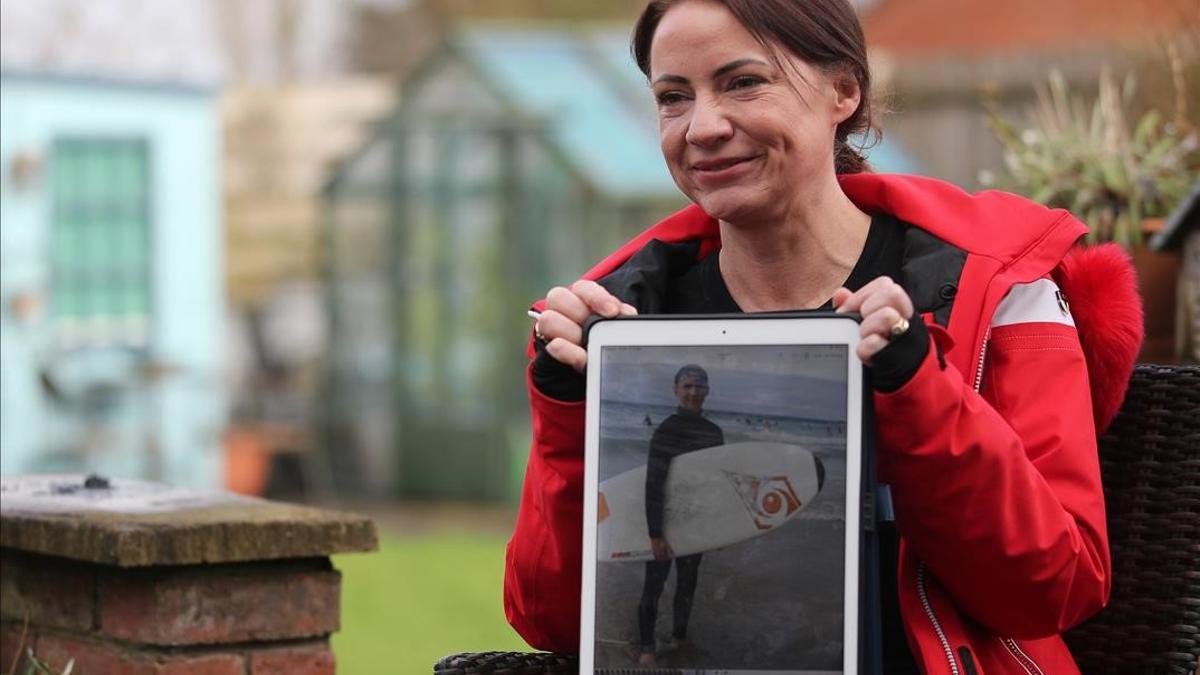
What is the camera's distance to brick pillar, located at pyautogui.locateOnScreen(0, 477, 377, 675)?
3301 millimetres

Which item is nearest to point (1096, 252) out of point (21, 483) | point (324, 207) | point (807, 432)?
point (807, 432)

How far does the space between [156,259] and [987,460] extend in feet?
38.7

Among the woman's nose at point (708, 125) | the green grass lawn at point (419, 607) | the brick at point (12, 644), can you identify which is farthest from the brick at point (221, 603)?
the green grass lawn at point (419, 607)

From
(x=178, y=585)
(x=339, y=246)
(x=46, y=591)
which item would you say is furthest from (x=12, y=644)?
(x=339, y=246)

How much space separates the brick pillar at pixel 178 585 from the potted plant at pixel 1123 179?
2145mm

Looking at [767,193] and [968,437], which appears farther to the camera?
[767,193]

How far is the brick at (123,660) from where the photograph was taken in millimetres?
3301

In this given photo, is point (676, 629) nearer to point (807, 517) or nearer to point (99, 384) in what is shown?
point (807, 517)

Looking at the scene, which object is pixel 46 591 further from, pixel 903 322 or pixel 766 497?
pixel 903 322

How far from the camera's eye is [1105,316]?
270cm

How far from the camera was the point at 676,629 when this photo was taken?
2.37m

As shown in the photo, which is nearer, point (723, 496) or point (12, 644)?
point (723, 496)

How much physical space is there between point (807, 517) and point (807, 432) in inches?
3.8

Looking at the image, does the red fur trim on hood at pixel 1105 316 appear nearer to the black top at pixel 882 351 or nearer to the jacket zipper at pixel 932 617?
the black top at pixel 882 351
